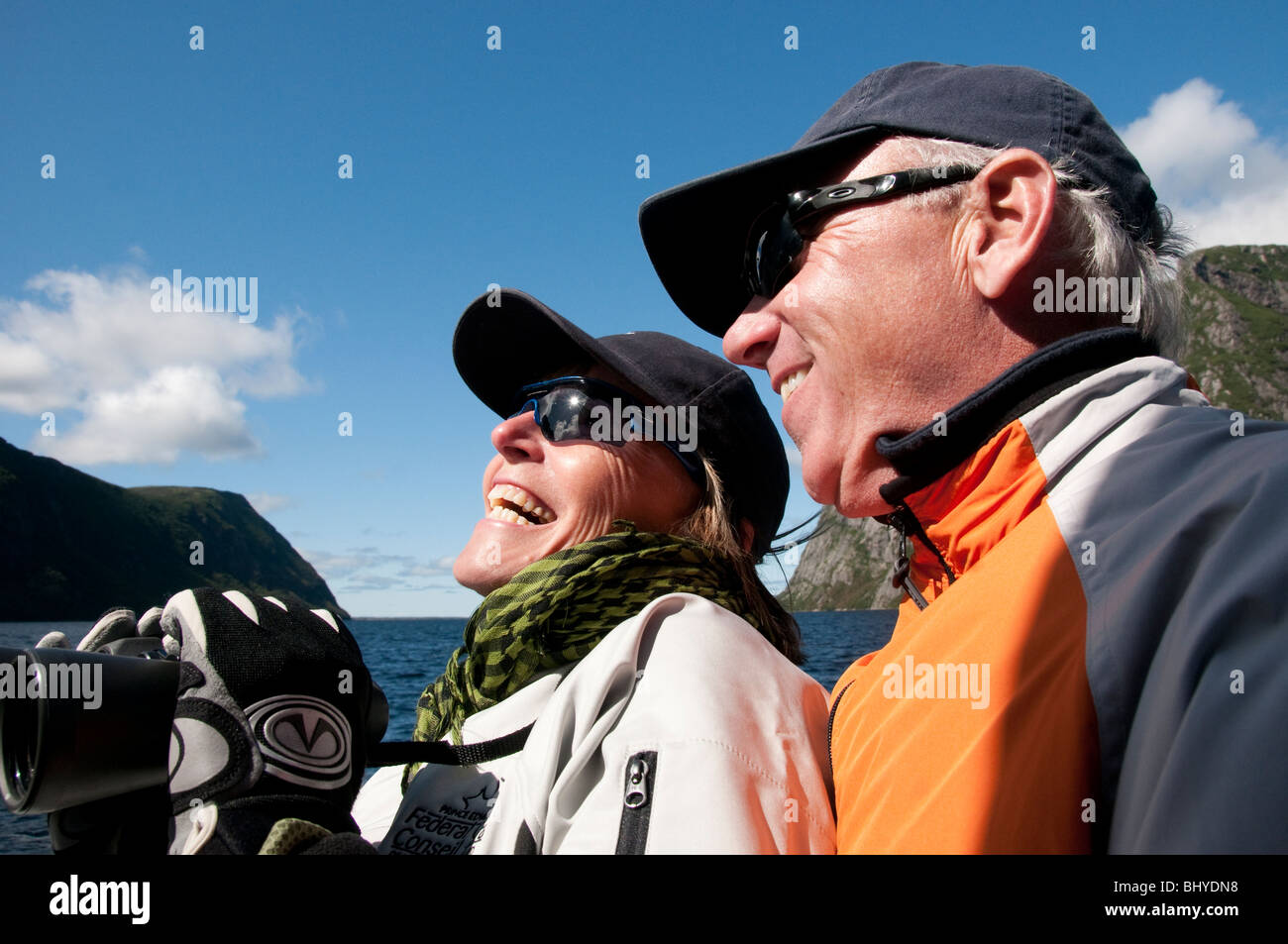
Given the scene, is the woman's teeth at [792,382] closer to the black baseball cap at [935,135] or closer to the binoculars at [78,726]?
the black baseball cap at [935,135]

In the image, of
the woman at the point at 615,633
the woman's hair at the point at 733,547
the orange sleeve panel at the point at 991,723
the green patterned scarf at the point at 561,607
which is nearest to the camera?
the orange sleeve panel at the point at 991,723

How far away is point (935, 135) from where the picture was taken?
198cm

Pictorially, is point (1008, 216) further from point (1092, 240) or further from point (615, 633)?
point (615, 633)

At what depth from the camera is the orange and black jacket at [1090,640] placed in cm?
92

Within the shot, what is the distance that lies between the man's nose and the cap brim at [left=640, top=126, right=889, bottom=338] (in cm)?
32

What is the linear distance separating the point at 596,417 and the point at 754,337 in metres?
0.89

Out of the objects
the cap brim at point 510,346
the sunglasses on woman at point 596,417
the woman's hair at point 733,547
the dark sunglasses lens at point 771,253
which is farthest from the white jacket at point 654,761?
the cap brim at point 510,346

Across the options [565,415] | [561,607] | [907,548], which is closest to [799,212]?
[907,548]

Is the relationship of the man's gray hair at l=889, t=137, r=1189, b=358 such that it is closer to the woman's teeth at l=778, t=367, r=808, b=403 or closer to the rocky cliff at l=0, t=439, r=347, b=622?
the woman's teeth at l=778, t=367, r=808, b=403

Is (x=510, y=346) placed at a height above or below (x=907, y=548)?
above

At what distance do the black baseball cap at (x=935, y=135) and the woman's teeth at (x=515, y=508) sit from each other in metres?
1.15

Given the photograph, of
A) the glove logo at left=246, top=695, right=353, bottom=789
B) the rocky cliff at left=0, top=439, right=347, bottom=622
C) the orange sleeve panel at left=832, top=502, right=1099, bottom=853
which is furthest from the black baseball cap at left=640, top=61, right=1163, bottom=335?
the rocky cliff at left=0, top=439, right=347, bottom=622

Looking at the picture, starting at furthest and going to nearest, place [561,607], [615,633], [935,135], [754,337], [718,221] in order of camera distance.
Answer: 1. [718,221]
2. [561,607]
3. [754,337]
4. [615,633]
5. [935,135]
